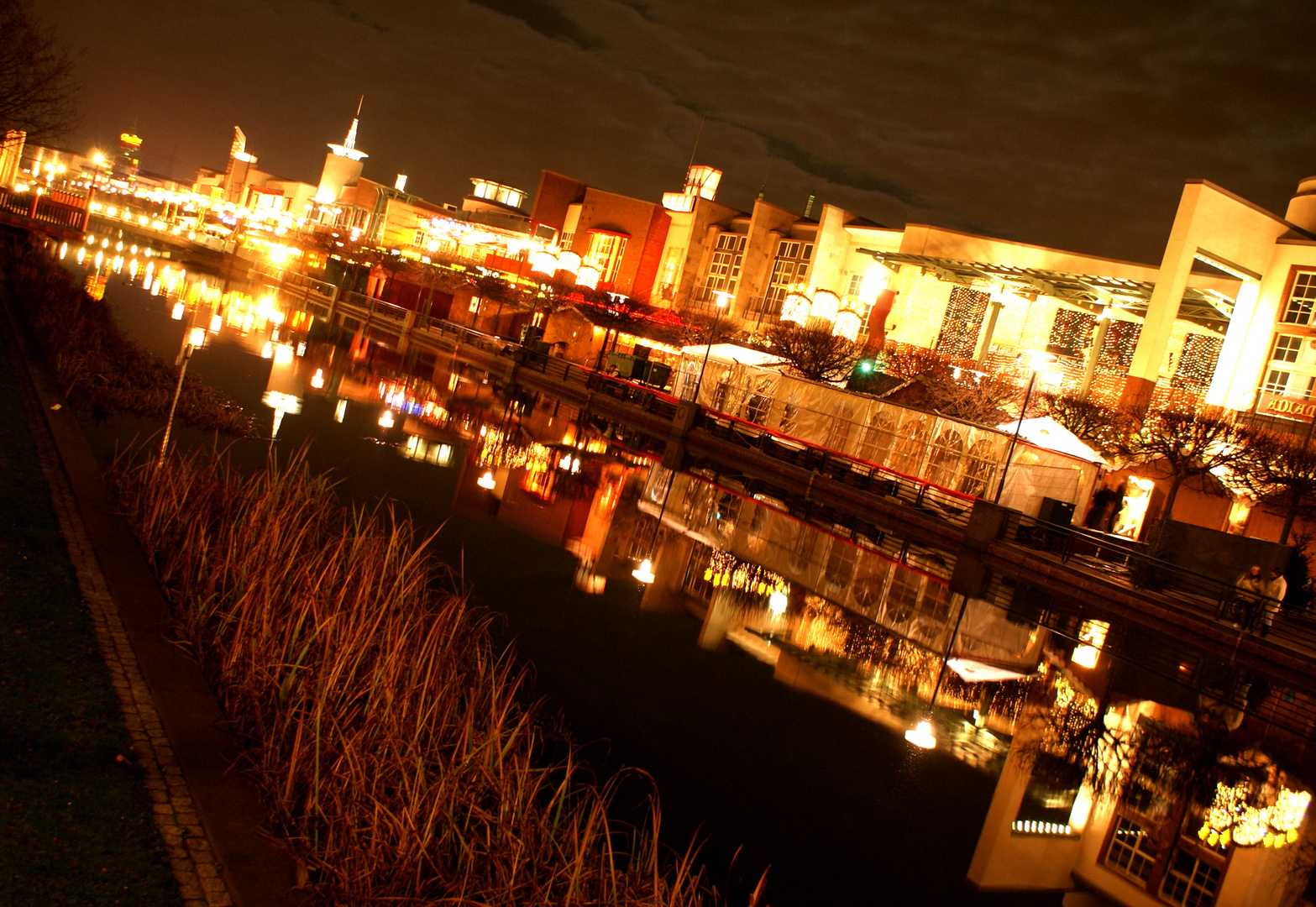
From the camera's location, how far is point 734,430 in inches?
1138

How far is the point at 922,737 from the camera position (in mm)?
8805

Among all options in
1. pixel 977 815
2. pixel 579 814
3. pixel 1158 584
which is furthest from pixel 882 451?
pixel 579 814

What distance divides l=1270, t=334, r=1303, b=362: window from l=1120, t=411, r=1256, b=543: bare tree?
7081 millimetres

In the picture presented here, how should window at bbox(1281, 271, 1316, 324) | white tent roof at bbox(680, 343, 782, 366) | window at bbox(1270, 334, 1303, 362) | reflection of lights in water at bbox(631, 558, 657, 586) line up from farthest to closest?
window at bbox(1270, 334, 1303, 362)
window at bbox(1281, 271, 1316, 324)
white tent roof at bbox(680, 343, 782, 366)
reflection of lights in water at bbox(631, 558, 657, 586)

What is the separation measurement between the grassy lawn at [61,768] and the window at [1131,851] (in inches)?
273

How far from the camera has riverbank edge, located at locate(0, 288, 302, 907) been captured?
3.64 metres

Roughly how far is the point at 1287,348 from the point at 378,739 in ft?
121

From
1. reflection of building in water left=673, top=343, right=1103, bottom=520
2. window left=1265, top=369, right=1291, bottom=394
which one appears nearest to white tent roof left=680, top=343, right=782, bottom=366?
reflection of building in water left=673, top=343, right=1103, bottom=520

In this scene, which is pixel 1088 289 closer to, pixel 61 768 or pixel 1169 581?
pixel 1169 581

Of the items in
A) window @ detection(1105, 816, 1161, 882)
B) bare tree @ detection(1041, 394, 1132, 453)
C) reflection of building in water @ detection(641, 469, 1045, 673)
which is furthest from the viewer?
bare tree @ detection(1041, 394, 1132, 453)

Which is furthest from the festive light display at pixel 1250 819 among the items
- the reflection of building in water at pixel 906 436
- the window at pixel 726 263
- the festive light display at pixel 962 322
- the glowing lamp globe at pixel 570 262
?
the window at pixel 726 263

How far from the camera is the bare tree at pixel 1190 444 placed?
2506 cm

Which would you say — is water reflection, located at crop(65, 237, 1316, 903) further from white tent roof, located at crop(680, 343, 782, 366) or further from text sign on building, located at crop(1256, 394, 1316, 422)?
text sign on building, located at crop(1256, 394, 1316, 422)

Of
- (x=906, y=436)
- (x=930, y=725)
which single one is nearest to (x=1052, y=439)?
(x=906, y=436)
